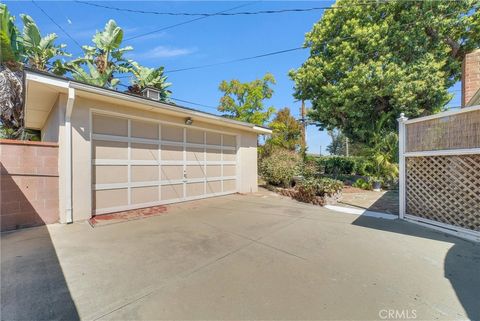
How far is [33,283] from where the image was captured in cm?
250

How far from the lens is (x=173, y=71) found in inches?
541

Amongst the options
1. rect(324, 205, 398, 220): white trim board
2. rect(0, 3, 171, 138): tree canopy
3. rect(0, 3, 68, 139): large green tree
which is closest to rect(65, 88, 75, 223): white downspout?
rect(0, 3, 171, 138): tree canopy

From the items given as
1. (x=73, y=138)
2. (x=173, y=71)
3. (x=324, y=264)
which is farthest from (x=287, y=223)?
(x=173, y=71)

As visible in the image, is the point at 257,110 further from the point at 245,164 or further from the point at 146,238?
the point at 146,238

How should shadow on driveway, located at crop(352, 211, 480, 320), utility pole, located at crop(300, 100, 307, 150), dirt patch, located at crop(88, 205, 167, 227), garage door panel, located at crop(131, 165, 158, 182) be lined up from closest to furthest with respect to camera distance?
shadow on driveway, located at crop(352, 211, 480, 320), dirt patch, located at crop(88, 205, 167, 227), garage door panel, located at crop(131, 165, 158, 182), utility pole, located at crop(300, 100, 307, 150)

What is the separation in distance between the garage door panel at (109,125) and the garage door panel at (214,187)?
333 cm

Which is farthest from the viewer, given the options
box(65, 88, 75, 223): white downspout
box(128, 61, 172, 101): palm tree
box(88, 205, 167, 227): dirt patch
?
box(128, 61, 172, 101): palm tree

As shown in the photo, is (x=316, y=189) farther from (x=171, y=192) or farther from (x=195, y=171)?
(x=171, y=192)

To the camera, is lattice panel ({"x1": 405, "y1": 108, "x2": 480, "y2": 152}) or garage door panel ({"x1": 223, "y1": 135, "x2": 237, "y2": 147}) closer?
lattice panel ({"x1": 405, "y1": 108, "x2": 480, "y2": 152})

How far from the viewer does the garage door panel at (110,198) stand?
536 cm

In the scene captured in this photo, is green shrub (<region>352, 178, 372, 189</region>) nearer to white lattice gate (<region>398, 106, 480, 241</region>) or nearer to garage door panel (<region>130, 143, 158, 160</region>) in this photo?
white lattice gate (<region>398, 106, 480, 241</region>)

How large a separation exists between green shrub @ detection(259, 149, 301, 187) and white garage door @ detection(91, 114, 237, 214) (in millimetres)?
2836

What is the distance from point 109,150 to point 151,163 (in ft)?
3.70

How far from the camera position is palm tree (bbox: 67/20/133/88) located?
1054 cm
